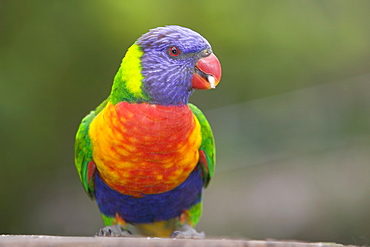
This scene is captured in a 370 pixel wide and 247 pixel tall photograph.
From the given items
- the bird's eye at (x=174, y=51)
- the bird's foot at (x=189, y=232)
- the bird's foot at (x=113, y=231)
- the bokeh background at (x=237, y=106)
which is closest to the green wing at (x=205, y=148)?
the bird's foot at (x=189, y=232)

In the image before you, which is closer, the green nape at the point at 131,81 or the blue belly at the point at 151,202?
the green nape at the point at 131,81

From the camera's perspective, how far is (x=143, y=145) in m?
2.04

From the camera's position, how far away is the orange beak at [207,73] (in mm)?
2041

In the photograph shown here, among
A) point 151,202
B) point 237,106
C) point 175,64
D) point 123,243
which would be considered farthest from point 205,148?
point 237,106

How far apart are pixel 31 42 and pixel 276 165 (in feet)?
9.09

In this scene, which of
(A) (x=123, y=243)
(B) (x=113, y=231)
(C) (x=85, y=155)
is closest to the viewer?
(A) (x=123, y=243)

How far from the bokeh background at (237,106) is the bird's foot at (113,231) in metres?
1.86

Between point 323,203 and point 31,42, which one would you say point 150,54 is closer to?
point 31,42

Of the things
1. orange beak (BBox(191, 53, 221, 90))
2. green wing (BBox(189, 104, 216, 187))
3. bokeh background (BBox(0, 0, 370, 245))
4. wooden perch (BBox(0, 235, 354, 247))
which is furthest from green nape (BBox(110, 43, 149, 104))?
bokeh background (BBox(0, 0, 370, 245))

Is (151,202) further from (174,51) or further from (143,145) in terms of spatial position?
(174,51)

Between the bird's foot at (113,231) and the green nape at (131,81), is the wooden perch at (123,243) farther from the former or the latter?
the bird's foot at (113,231)

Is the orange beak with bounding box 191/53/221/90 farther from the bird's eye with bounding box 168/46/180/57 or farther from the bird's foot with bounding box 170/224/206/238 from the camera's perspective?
the bird's foot with bounding box 170/224/206/238

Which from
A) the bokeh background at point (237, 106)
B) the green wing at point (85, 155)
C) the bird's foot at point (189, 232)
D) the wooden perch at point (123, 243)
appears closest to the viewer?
the wooden perch at point (123, 243)

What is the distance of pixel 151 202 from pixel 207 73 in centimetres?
70
